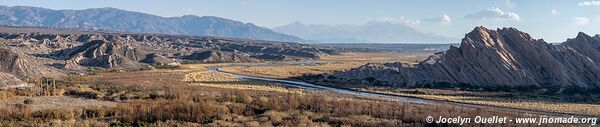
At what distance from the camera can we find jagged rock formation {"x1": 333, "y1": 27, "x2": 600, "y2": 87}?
204 feet

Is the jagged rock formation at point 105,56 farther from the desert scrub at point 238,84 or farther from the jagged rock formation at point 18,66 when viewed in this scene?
the desert scrub at point 238,84

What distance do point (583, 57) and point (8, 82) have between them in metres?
59.1

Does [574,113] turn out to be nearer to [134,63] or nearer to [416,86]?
[416,86]

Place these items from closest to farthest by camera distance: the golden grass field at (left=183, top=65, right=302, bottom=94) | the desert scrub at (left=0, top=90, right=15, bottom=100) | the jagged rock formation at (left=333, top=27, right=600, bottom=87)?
the desert scrub at (left=0, top=90, right=15, bottom=100) < the golden grass field at (left=183, top=65, right=302, bottom=94) < the jagged rock formation at (left=333, top=27, right=600, bottom=87)

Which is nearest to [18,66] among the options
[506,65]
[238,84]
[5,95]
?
[238,84]

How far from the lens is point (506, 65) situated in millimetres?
63406

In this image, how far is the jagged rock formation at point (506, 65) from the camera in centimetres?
6222

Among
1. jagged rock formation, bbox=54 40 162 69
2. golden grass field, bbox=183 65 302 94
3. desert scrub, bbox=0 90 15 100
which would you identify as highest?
desert scrub, bbox=0 90 15 100

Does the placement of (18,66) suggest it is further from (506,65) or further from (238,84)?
(506,65)

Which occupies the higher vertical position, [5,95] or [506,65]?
[506,65]

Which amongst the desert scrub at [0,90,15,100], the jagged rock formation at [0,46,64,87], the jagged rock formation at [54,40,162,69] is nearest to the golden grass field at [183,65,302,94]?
the jagged rock formation at [0,46,64,87]

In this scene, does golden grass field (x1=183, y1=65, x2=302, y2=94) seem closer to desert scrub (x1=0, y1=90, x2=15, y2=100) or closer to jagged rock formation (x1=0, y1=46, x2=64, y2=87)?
jagged rock formation (x1=0, y1=46, x2=64, y2=87)

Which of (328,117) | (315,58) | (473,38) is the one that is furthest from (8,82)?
(315,58)

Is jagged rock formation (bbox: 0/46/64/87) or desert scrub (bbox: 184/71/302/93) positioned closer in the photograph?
jagged rock formation (bbox: 0/46/64/87)
